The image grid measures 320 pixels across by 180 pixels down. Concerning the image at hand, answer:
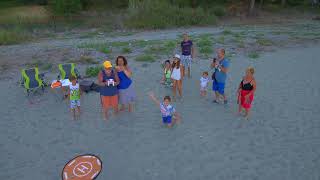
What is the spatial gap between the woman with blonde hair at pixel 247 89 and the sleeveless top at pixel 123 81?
2689 millimetres

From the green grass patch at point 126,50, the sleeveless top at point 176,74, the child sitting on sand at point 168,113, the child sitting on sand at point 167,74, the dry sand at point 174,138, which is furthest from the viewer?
the green grass patch at point 126,50

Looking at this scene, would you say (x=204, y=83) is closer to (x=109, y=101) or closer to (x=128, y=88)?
(x=128, y=88)

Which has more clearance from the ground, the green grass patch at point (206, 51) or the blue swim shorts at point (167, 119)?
the green grass patch at point (206, 51)

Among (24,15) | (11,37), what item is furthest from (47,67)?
(24,15)

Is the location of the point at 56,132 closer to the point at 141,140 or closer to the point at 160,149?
the point at 141,140

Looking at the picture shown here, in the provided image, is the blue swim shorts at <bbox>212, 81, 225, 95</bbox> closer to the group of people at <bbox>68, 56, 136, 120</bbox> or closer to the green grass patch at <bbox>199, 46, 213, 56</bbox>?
the group of people at <bbox>68, 56, 136, 120</bbox>

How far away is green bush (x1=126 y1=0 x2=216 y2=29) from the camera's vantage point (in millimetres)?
26344

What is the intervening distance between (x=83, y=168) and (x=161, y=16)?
21249 millimetres

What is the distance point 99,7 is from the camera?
36.7m

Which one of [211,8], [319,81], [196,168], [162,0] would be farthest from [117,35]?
[196,168]

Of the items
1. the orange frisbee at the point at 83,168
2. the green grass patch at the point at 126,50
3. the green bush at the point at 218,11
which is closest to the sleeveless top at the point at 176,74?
the orange frisbee at the point at 83,168

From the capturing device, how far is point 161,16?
2661 centimetres

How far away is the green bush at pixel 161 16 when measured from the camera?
26.3m

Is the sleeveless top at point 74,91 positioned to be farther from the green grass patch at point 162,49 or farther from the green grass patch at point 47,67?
the green grass patch at point 162,49
